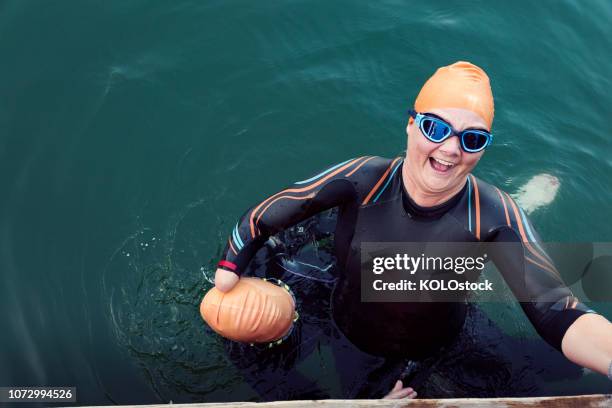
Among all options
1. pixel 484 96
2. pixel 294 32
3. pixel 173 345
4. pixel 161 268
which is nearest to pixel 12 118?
pixel 161 268

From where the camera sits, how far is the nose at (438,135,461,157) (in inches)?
124

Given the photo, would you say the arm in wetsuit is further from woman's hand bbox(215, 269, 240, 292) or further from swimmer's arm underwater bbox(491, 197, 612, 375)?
woman's hand bbox(215, 269, 240, 292)

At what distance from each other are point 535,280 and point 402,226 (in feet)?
2.56

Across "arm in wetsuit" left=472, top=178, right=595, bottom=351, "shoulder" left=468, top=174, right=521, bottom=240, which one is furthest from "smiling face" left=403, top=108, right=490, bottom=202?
"arm in wetsuit" left=472, top=178, right=595, bottom=351

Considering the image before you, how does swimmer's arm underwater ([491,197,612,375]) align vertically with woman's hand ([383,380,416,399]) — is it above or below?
above

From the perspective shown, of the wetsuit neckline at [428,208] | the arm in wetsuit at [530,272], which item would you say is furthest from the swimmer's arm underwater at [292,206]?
the arm in wetsuit at [530,272]

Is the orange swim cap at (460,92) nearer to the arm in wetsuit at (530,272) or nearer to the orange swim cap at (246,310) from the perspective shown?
the arm in wetsuit at (530,272)

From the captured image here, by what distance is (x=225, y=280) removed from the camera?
12.1ft

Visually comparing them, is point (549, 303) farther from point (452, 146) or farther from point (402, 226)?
point (452, 146)

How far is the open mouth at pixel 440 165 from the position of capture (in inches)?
128

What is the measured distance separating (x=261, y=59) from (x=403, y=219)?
3.75 metres

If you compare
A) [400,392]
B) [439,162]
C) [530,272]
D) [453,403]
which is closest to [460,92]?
[439,162]

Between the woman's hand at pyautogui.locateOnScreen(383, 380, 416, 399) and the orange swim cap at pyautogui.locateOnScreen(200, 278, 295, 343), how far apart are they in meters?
0.87

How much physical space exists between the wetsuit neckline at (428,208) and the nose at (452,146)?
1.38 feet
